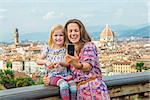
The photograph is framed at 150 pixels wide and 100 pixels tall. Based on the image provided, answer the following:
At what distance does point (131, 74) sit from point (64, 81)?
2.53ft

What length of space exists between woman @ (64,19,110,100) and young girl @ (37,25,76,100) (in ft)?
0.15

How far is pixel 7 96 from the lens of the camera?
236cm

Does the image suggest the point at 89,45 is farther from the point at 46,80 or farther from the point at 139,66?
the point at 139,66

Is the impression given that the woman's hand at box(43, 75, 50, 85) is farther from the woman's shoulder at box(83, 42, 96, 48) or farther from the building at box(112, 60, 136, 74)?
the building at box(112, 60, 136, 74)

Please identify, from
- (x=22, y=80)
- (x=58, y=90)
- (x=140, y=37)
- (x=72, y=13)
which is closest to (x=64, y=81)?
(x=58, y=90)

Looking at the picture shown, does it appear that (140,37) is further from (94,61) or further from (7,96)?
(7,96)

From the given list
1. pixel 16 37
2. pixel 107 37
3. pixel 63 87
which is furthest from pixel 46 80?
pixel 107 37

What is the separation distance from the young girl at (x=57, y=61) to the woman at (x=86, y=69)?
0.15 ft

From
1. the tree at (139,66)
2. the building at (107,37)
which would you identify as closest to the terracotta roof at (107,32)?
the building at (107,37)

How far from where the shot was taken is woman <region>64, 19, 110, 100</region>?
95.0 inches

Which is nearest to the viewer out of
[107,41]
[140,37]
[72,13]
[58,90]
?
[58,90]

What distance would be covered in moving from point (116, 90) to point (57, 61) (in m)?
0.67

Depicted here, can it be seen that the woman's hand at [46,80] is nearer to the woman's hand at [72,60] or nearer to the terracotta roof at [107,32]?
the woman's hand at [72,60]

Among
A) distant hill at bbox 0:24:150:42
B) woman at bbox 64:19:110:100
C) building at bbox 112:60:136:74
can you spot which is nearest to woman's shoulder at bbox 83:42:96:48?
woman at bbox 64:19:110:100
